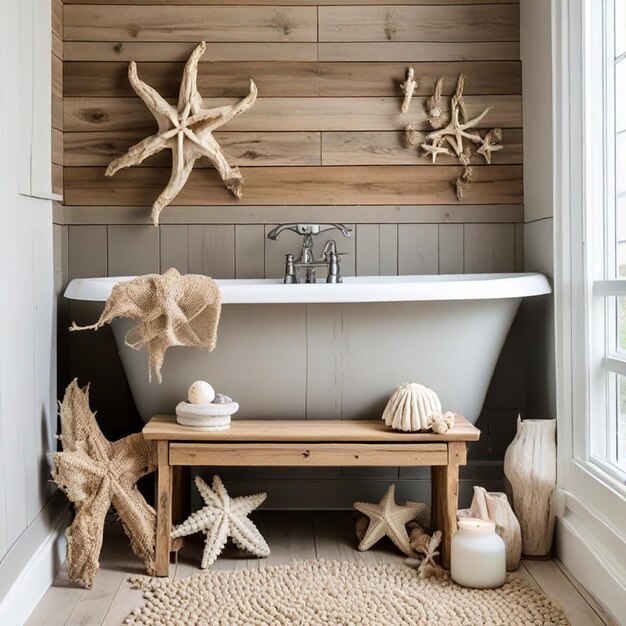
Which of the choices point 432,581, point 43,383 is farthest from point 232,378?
point 432,581

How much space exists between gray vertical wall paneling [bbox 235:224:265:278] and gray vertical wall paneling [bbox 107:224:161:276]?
29 cm

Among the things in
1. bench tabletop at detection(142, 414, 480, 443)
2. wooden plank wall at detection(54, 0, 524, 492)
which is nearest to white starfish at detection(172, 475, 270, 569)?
bench tabletop at detection(142, 414, 480, 443)

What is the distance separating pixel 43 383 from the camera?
246 centimetres

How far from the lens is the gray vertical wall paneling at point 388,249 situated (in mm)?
3035

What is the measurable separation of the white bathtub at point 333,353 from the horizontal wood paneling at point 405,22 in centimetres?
103

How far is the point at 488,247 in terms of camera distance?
10.0ft

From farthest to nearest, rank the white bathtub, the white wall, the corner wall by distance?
1. the corner wall
2. the white bathtub
3. the white wall

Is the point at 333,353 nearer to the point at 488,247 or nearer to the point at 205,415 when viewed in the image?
the point at 205,415

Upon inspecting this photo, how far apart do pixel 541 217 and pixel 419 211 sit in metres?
0.45

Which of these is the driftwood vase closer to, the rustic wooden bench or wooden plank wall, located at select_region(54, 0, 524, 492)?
the rustic wooden bench

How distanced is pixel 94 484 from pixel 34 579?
32 centimetres

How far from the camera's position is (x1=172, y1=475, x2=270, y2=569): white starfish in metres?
2.42

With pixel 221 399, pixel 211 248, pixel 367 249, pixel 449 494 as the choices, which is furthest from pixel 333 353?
pixel 211 248

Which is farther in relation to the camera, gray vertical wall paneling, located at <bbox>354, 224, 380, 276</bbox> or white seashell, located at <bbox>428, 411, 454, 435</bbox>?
gray vertical wall paneling, located at <bbox>354, 224, 380, 276</bbox>
